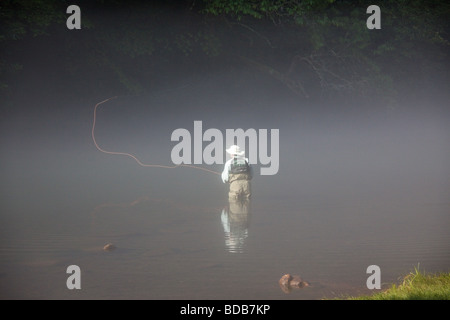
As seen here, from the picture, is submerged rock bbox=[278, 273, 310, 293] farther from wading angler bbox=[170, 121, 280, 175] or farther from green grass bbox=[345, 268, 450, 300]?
wading angler bbox=[170, 121, 280, 175]

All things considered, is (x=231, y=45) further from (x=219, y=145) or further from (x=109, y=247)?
(x=109, y=247)

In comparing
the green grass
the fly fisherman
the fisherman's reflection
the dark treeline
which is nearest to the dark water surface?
the fisherman's reflection

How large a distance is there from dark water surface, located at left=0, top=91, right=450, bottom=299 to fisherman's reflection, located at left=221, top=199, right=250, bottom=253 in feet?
0.09

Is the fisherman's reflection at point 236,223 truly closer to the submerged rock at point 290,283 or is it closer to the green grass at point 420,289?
the submerged rock at point 290,283

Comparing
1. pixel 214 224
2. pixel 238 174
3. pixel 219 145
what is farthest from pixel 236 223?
pixel 219 145

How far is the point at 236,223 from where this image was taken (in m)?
8.62

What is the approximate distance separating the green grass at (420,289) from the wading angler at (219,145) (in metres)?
7.77

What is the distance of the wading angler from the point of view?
15.8 m

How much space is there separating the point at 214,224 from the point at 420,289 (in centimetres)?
381

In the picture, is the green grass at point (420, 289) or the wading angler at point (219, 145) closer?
the green grass at point (420, 289)

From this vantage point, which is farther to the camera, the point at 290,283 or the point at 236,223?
the point at 236,223

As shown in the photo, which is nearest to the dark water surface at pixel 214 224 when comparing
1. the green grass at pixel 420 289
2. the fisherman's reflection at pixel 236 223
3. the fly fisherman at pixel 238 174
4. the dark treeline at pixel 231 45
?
the fisherman's reflection at pixel 236 223

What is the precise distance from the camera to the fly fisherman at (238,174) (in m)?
9.64

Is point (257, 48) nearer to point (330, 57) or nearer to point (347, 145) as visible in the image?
point (330, 57)
